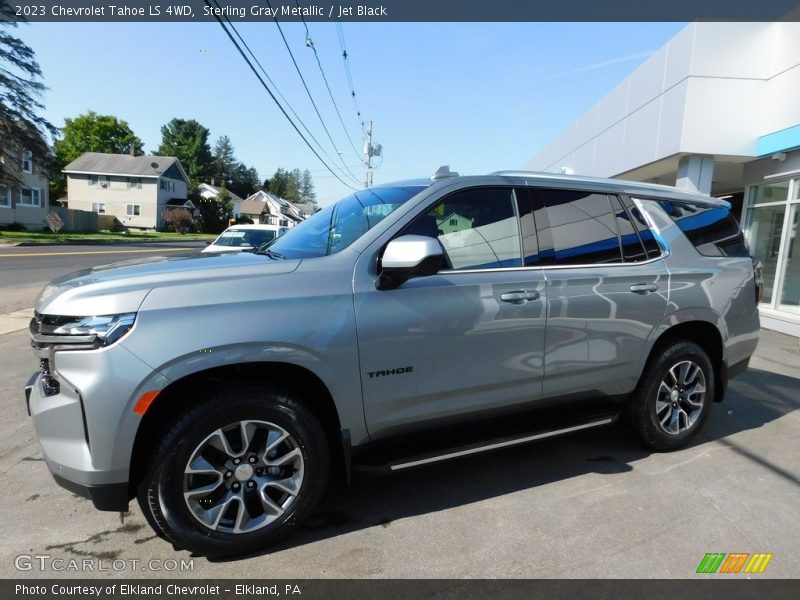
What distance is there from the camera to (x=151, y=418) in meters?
2.39

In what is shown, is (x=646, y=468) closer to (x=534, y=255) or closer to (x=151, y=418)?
(x=534, y=255)

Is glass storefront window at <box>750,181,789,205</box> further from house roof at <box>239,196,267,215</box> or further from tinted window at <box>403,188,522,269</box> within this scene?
house roof at <box>239,196,267,215</box>

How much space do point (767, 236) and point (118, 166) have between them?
196 ft

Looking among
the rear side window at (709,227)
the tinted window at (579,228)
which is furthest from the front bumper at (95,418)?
the rear side window at (709,227)

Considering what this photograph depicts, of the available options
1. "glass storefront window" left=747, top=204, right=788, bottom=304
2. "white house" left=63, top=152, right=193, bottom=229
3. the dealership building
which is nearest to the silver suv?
the dealership building

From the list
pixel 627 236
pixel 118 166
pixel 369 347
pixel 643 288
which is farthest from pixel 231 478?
pixel 118 166

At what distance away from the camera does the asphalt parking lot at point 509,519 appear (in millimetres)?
2504

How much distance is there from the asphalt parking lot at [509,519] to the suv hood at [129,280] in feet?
4.16

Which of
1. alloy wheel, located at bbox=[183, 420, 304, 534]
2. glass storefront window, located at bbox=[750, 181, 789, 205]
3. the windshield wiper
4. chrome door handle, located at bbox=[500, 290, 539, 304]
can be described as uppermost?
glass storefront window, located at bbox=[750, 181, 789, 205]

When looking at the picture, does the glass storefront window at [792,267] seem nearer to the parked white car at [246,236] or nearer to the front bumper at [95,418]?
the parked white car at [246,236]

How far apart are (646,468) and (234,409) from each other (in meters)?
2.91

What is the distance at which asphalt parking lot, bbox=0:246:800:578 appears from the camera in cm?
250

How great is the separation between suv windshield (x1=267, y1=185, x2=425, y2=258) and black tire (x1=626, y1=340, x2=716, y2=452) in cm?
219

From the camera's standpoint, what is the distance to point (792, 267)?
10.1 meters
